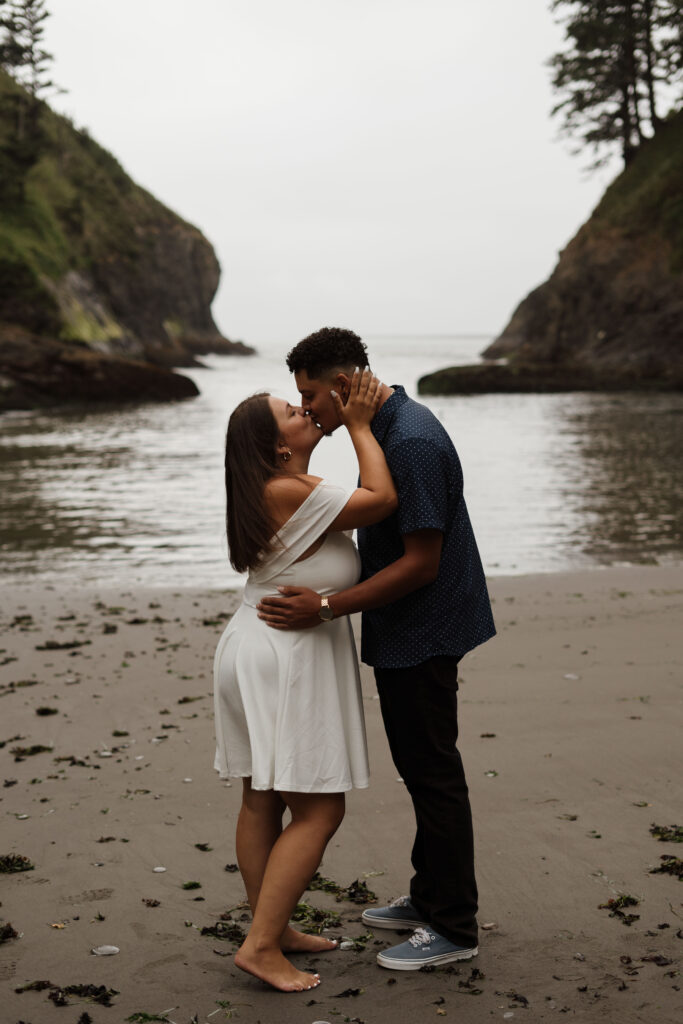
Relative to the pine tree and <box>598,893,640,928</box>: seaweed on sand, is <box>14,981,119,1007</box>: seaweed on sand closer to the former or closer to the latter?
<box>598,893,640,928</box>: seaweed on sand

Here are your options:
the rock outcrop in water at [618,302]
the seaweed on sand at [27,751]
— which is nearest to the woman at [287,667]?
the seaweed on sand at [27,751]

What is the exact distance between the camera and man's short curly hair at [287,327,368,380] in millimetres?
3295

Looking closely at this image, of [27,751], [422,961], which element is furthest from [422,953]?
[27,751]

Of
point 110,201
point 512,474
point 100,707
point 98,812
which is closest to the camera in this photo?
point 98,812

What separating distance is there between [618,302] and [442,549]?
51.2 meters

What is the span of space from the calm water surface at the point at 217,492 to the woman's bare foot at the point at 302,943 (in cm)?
764

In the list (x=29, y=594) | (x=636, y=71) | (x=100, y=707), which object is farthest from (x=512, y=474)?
(x=636, y=71)

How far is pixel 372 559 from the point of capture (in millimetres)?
3479

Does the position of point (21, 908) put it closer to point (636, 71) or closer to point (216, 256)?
point (636, 71)

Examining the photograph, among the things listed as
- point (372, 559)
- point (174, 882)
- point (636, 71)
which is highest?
point (636, 71)

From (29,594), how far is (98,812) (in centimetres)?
619

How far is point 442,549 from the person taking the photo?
11.1ft

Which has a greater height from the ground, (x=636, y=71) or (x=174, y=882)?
(x=636, y=71)

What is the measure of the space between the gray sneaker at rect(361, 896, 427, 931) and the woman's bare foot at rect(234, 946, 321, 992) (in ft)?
1.61
